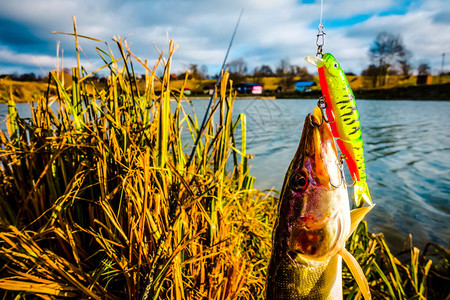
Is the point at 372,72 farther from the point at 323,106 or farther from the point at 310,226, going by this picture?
the point at 310,226

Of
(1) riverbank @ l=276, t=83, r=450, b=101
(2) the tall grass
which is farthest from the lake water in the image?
(1) riverbank @ l=276, t=83, r=450, b=101

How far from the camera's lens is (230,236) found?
195 cm

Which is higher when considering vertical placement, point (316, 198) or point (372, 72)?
point (372, 72)

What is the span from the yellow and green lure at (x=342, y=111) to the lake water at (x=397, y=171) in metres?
1.38

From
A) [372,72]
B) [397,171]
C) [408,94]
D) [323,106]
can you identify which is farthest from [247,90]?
[372,72]

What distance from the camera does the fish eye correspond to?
1037mm

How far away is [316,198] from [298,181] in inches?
3.7

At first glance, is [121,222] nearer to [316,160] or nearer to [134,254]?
[134,254]

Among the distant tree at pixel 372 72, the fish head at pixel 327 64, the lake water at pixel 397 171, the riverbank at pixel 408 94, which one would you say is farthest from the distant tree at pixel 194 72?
the distant tree at pixel 372 72

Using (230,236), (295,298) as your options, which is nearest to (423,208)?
(230,236)

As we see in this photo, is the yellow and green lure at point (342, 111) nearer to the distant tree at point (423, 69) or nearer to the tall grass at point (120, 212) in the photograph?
the tall grass at point (120, 212)

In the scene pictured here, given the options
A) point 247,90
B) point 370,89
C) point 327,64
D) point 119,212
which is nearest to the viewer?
point 327,64

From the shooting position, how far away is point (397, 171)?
887 centimetres

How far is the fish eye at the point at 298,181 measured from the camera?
1037 millimetres
